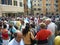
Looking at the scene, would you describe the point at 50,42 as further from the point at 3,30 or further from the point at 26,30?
the point at 3,30

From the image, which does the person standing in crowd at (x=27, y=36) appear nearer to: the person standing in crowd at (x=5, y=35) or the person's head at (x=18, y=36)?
the person standing in crowd at (x=5, y=35)

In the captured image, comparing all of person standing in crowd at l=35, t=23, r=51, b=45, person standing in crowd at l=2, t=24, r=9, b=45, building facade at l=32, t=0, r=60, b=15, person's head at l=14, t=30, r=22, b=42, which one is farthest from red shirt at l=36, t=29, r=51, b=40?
building facade at l=32, t=0, r=60, b=15

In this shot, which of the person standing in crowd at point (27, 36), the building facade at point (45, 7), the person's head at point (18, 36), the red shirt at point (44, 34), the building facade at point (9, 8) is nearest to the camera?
the person's head at point (18, 36)

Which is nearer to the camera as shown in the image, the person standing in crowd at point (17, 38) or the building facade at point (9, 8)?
the person standing in crowd at point (17, 38)

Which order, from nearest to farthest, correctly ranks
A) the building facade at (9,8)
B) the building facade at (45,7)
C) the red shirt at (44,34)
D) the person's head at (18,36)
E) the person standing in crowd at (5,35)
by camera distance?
the person's head at (18,36) < the red shirt at (44,34) < the person standing in crowd at (5,35) < the building facade at (9,8) < the building facade at (45,7)

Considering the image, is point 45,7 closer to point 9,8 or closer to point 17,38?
point 9,8

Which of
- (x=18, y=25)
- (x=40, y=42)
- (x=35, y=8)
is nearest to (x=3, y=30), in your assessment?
(x=40, y=42)

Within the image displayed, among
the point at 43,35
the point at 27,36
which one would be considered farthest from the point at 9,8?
the point at 27,36

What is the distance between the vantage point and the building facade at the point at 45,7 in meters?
126

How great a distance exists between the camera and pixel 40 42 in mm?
10070

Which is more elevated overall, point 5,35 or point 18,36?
point 18,36

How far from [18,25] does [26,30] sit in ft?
18.8

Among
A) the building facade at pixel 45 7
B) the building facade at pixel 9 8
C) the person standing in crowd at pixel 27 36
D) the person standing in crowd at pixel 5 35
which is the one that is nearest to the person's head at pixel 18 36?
the person standing in crowd at pixel 27 36

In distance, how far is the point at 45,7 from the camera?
127 meters
